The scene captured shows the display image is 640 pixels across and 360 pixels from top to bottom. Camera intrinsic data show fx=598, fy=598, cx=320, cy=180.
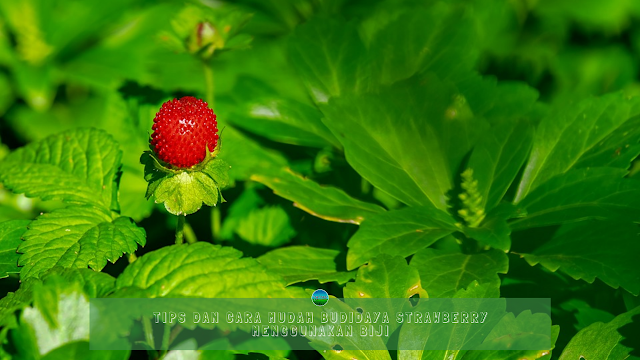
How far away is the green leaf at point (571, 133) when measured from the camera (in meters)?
1.24

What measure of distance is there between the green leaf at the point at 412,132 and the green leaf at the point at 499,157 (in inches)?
1.6

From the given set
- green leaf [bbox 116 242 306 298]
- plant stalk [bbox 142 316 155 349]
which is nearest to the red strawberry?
green leaf [bbox 116 242 306 298]

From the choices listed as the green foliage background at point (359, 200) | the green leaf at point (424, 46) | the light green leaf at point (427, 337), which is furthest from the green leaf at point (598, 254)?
the green leaf at point (424, 46)

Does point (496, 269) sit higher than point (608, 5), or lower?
lower

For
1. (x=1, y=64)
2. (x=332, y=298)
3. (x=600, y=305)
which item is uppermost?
(x=1, y=64)

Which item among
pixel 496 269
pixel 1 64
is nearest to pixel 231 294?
pixel 496 269

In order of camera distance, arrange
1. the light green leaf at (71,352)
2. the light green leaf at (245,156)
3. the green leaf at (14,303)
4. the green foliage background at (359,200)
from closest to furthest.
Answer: the light green leaf at (71,352)
the green leaf at (14,303)
the green foliage background at (359,200)
the light green leaf at (245,156)

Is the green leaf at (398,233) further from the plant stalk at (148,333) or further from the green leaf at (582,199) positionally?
the plant stalk at (148,333)

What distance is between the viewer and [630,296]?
3.73 ft

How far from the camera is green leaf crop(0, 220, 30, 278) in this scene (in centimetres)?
106

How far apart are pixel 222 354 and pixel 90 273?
0.25 metres

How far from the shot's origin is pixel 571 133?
125 centimetres

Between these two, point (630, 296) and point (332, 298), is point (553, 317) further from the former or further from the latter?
point (332, 298)

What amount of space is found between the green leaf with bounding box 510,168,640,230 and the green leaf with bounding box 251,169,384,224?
0.30 metres
